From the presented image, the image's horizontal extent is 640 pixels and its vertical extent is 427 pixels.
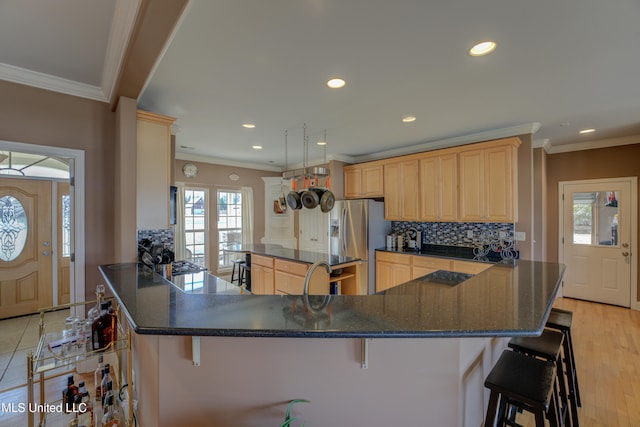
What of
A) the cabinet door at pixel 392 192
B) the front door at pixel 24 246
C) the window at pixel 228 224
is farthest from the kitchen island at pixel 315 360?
the window at pixel 228 224

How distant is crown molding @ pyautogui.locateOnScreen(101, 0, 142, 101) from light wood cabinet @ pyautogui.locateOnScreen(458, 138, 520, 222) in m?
3.91

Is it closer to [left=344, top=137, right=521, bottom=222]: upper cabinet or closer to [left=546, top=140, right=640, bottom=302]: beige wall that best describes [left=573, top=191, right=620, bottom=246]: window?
[left=546, top=140, right=640, bottom=302]: beige wall

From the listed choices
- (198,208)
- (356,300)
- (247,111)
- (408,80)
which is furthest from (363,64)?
(198,208)

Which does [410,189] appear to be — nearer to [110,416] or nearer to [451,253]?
[451,253]

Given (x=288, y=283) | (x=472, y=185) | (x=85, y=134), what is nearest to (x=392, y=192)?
(x=472, y=185)

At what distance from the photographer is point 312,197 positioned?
347 cm

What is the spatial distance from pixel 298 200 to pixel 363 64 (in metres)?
1.89

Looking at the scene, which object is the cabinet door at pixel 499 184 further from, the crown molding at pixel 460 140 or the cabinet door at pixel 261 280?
the cabinet door at pixel 261 280

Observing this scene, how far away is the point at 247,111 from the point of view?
3.07 metres

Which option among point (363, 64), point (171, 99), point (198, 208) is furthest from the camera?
point (198, 208)

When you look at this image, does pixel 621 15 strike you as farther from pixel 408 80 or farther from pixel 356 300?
pixel 356 300

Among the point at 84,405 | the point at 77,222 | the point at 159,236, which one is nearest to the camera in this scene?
the point at 84,405

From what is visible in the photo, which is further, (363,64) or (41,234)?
(41,234)

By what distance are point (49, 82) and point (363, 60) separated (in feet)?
Answer: 8.55
